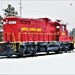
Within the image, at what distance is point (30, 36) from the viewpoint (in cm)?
2806

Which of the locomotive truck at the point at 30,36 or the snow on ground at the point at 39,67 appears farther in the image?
the locomotive truck at the point at 30,36

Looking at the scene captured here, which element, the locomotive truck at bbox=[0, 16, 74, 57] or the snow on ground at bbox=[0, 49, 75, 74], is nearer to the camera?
the snow on ground at bbox=[0, 49, 75, 74]

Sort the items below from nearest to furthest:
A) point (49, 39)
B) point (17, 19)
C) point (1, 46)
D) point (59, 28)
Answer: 1. point (1, 46)
2. point (17, 19)
3. point (49, 39)
4. point (59, 28)

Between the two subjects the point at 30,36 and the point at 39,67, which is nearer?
the point at 39,67

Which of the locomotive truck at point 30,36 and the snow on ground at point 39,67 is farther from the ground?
the locomotive truck at point 30,36

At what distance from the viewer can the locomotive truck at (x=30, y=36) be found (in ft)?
83.2

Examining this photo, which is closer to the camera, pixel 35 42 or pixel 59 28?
pixel 35 42

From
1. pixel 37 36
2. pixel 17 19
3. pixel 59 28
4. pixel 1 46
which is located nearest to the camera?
pixel 1 46

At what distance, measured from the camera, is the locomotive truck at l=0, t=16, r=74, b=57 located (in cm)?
2536

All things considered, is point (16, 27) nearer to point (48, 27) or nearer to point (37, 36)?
point (37, 36)

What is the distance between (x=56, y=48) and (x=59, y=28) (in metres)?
2.63

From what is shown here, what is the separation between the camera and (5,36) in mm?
26828

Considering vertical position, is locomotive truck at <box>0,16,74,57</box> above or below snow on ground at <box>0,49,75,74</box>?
above

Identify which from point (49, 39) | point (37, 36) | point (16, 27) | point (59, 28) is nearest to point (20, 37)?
point (16, 27)
